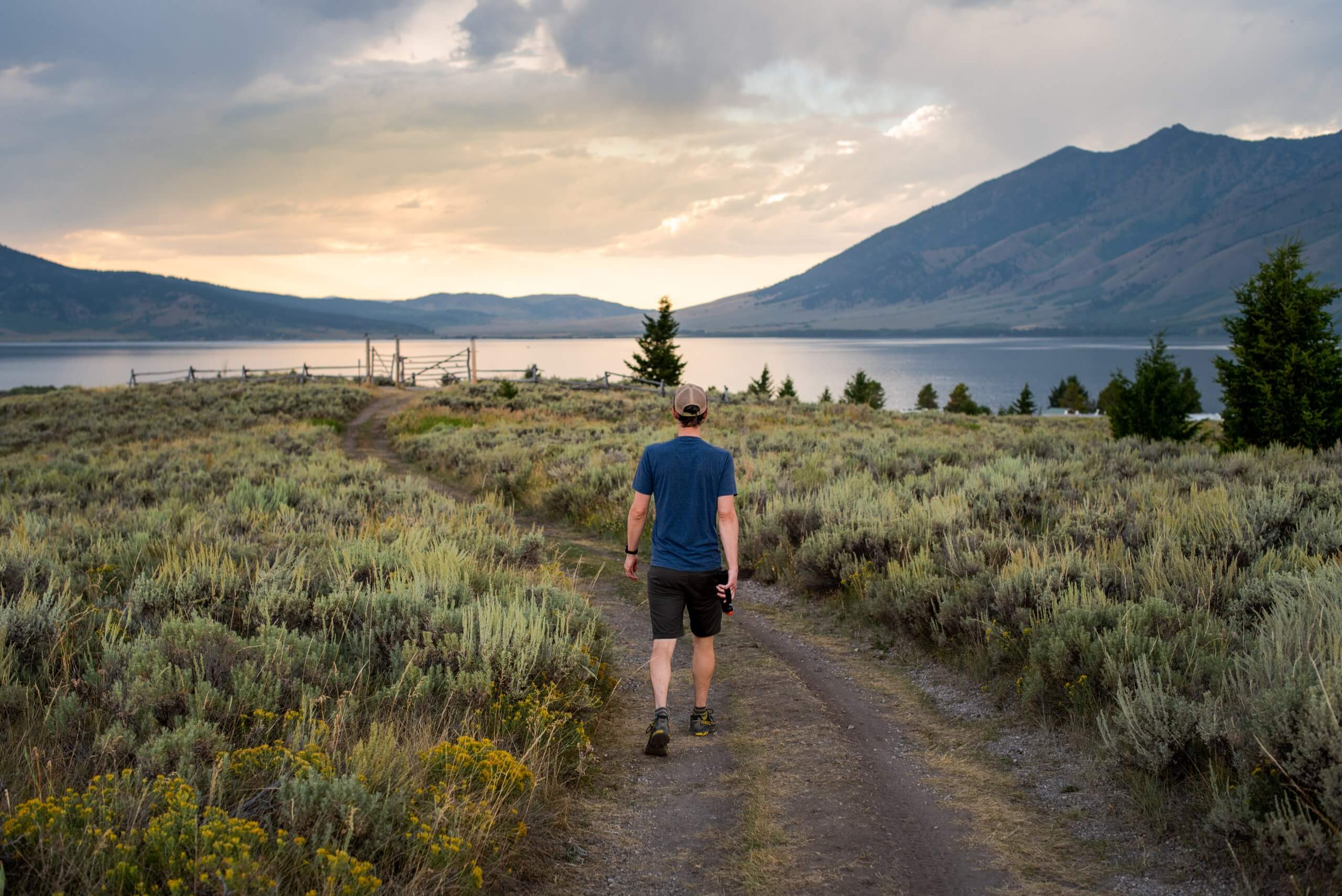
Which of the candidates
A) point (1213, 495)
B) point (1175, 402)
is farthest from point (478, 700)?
point (1175, 402)

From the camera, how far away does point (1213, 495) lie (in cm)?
855

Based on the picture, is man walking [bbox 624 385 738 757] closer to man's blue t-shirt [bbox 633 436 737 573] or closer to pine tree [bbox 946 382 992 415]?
man's blue t-shirt [bbox 633 436 737 573]

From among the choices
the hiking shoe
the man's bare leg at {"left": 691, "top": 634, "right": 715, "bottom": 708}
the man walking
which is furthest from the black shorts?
the hiking shoe

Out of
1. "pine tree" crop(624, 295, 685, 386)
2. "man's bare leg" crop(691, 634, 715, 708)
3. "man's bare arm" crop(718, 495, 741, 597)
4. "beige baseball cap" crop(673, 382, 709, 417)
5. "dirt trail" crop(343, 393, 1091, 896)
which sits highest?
A: "pine tree" crop(624, 295, 685, 386)

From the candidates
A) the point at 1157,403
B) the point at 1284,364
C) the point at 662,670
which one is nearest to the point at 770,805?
the point at 662,670

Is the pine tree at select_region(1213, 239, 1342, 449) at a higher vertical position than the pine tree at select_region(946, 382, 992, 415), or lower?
higher

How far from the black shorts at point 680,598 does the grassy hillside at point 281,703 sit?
721 mm

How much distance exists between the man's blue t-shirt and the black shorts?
1.9 inches

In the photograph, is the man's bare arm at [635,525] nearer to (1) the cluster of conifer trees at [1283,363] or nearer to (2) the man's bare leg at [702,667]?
(2) the man's bare leg at [702,667]

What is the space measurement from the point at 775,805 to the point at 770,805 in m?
0.03

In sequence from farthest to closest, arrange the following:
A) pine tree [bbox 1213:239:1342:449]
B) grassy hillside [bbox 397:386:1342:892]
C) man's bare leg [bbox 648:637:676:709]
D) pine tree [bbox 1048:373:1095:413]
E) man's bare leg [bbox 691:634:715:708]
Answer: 1. pine tree [bbox 1048:373:1095:413]
2. pine tree [bbox 1213:239:1342:449]
3. man's bare leg [bbox 691:634:715:708]
4. man's bare leg [bbox 648:637:676:709]
5. grassy hillside [bbox 397:386:1342:892]

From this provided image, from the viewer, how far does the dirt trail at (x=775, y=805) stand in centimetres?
372

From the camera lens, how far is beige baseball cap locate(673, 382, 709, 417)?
4906mm

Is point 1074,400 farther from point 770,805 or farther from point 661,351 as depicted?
point 770,805
